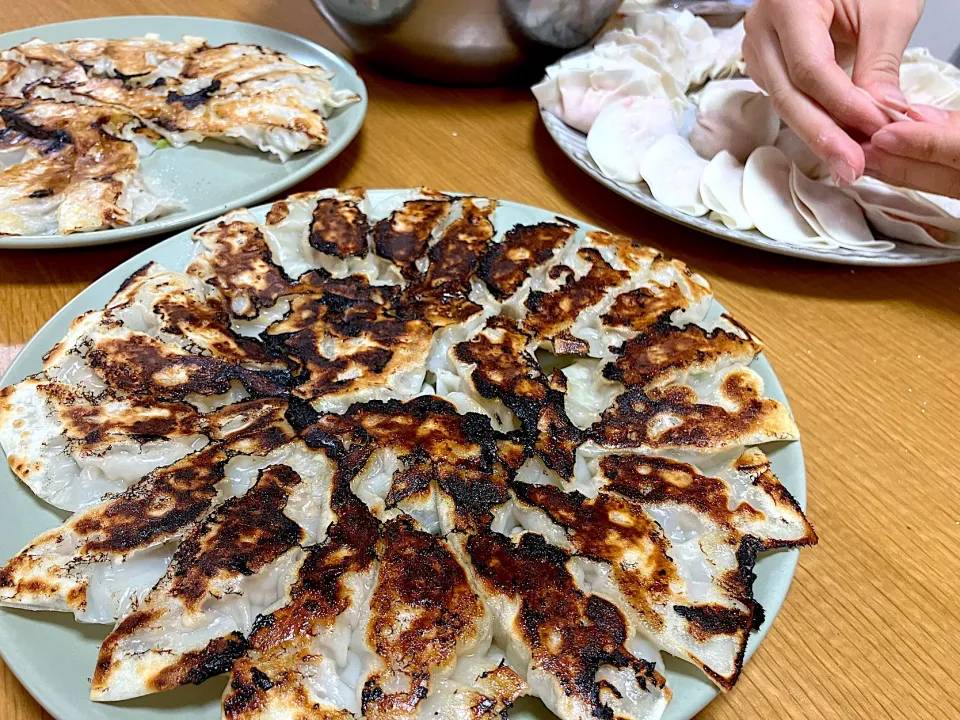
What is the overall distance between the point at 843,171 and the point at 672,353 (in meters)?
0.70

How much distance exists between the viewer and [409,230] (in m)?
1.75

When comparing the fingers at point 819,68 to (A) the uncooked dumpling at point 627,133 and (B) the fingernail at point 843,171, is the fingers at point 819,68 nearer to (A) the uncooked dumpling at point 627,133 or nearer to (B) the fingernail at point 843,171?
(B) the fingernail at point 843,171

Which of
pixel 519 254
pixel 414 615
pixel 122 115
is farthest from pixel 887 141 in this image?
pixel 122 115

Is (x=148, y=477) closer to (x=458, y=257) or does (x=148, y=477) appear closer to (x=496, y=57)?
(x=458, y=257)

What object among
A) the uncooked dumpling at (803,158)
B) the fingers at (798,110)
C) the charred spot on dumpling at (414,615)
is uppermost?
the fingers at (798,110)

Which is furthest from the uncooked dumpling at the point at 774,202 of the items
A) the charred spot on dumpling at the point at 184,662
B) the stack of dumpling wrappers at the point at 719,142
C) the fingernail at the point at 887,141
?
the charred spot on dumpling at the point at 184,662

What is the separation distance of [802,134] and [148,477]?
1743 millimetres

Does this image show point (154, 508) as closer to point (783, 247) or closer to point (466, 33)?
point (783, 247)

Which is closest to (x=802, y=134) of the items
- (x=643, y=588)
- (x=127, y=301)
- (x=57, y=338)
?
(x=643, y=588)

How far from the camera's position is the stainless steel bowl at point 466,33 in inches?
91.0

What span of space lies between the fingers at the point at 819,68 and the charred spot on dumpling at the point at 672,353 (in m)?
0.74

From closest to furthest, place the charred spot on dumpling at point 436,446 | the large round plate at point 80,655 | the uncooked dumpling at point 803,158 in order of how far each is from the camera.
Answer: the large round plate at point 80,655 < the charred spot on dumpling at point 436,446 < the uncooked dumpling at point 803,158

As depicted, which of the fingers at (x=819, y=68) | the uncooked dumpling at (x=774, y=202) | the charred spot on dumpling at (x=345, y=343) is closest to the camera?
the charred spot on dumpling at (x=345, y=343)

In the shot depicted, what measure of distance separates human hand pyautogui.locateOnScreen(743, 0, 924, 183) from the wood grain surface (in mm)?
368
